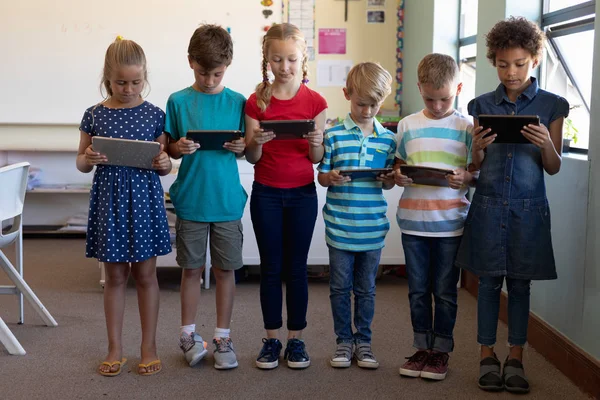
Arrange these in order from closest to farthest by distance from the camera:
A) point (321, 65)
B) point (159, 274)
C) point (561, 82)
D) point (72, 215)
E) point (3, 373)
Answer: point (3, 373), point (561, 82), point (159, 274), point (321, 65), point (72, 215)

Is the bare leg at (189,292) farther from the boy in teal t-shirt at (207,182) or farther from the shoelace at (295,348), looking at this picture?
the shoelace at (295,348)

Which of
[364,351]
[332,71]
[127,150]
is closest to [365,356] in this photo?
[364,351]

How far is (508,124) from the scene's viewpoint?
85.1 inches

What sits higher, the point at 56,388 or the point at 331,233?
the point at 331,233

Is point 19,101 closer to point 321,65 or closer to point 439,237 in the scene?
point 321,65

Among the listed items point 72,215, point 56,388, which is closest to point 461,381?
point 56,388

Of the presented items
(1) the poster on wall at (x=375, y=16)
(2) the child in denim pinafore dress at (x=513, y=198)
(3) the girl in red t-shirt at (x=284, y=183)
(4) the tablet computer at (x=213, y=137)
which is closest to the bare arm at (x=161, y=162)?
(4) the tablet computer at (x=213, y=137)

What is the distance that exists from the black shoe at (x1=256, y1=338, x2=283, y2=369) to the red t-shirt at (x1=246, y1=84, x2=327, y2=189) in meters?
0.57

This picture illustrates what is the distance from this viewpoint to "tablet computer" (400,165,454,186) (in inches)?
89.4

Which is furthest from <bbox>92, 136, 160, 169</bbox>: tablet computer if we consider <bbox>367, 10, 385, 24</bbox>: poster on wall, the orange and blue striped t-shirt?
<bbox>367, 10, 385, 24</bbox>: poster on wall

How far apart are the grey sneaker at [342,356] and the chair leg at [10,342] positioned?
117 cm

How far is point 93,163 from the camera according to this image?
237 centimetres

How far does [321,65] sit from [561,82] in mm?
2330

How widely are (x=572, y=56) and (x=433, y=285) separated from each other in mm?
1169
